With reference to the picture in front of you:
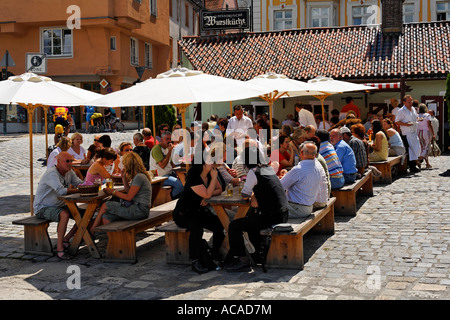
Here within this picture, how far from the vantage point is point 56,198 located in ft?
27.3

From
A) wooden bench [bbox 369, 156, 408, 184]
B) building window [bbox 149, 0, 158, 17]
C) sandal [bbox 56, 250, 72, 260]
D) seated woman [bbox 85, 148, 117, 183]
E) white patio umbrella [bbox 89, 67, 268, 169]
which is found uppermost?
building window [bbox 149, 0, 158, 17]

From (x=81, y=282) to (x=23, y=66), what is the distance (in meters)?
34.0

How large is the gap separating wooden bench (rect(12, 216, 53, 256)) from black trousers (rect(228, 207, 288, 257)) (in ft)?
8.33

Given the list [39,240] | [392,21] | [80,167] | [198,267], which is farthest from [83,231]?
[392,21]

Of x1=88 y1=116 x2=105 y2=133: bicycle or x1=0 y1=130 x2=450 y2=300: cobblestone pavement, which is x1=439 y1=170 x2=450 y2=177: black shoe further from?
x1=88 y1=116 x2=105 y2=133: bicycle

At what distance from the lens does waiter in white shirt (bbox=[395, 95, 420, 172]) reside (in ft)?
53.0

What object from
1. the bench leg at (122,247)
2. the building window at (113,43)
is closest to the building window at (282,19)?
the building window at (113,43)

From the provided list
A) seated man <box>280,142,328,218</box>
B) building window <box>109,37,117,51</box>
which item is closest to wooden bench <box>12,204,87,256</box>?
seated man <box>280,142,328,218</box>

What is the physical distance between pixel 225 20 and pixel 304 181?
2411 centimetres

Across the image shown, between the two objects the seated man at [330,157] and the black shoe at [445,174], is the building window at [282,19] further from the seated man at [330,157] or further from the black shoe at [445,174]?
the seated man at [330,157]

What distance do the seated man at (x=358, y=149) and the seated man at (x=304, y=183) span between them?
13.1ft

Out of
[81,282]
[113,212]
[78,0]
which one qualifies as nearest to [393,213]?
[113,212]
